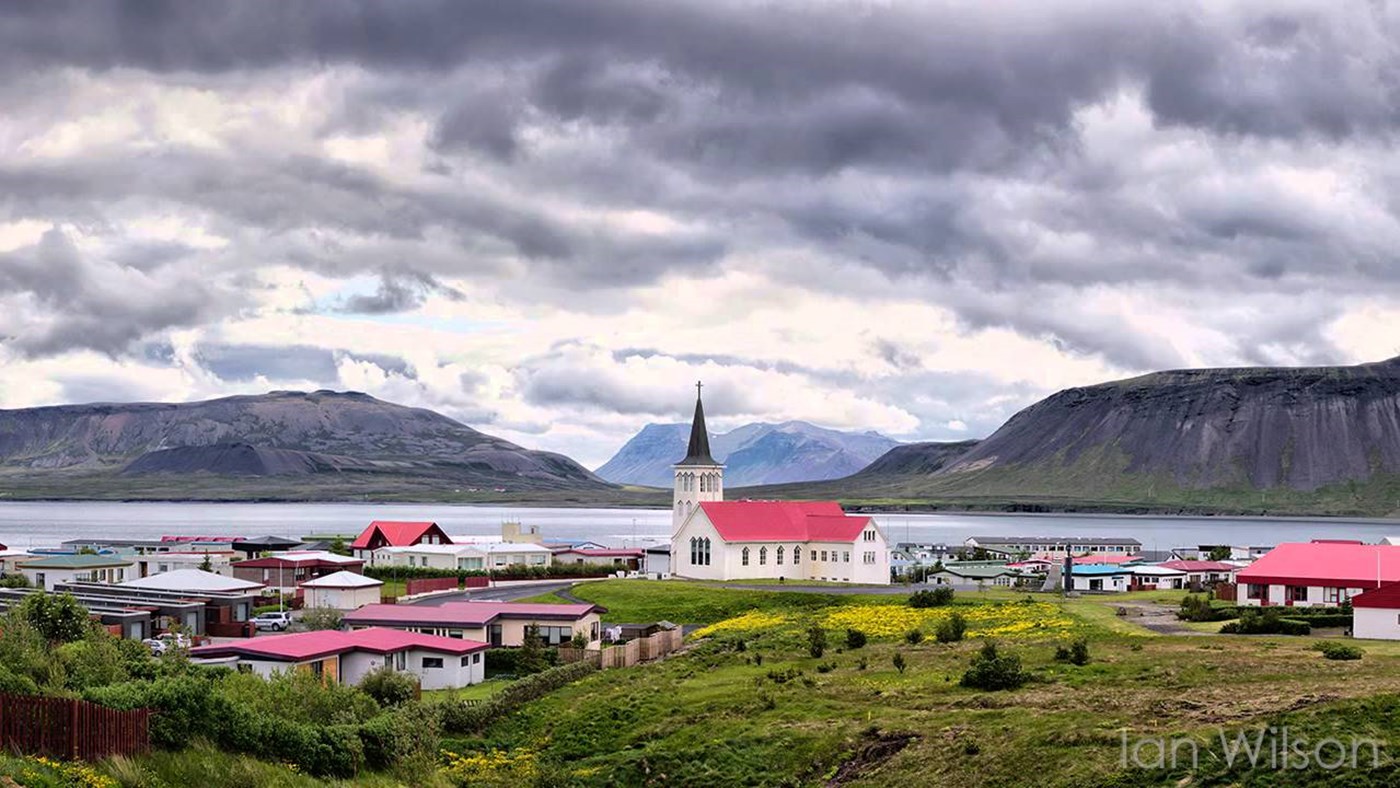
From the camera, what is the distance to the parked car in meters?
71.4

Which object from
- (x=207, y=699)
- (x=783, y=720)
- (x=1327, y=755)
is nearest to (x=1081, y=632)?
(x=783, y=720)

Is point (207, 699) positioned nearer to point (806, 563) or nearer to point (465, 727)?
point (465, 727)

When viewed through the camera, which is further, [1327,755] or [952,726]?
[952,726]

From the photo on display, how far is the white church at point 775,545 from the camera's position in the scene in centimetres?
9962

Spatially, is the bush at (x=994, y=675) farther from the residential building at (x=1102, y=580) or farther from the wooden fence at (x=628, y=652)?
the residential building at (x=1102, y=580)

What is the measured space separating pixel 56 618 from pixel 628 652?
22.7 metres

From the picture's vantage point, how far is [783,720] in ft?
143

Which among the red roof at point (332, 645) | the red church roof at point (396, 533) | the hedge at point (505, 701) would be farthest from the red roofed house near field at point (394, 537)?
the hedge at point (505, 701)

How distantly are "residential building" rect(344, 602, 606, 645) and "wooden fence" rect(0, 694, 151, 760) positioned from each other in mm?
33967

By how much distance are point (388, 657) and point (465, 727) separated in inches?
322

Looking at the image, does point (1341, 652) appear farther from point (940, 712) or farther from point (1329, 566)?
point (1329, 566)

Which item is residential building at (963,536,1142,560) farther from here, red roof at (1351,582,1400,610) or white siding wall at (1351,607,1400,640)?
red roof at (1351,582,1400,610)

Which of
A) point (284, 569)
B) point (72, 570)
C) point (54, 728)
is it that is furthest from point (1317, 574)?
point (72, 570)

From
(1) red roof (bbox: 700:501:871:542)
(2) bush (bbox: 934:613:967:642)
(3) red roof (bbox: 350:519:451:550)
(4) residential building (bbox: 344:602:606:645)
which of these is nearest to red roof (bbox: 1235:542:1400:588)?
(2) bush (bbox: 934:613:967:642)
